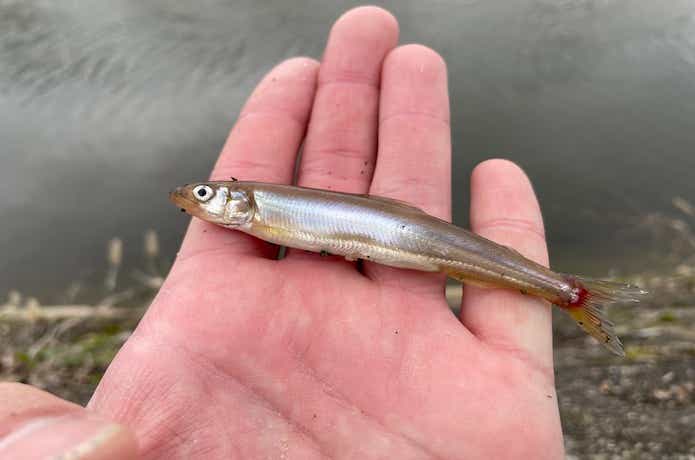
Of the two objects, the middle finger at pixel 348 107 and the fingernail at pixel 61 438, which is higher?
the middle finger at pixel 348 107

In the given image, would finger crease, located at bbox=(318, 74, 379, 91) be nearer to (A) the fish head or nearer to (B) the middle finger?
(B) the middle finger

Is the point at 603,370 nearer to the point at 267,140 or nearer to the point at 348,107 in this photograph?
the point at 348,107

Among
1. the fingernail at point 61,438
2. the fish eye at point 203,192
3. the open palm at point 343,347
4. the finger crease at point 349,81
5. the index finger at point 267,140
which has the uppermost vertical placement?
the finger crease at point 349,81

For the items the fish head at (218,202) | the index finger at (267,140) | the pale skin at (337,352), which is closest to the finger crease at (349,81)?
the index finger at (267,140)

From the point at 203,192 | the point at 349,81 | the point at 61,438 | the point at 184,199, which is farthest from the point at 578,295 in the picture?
the point at 61,438

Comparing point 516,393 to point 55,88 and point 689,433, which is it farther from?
point 55,88

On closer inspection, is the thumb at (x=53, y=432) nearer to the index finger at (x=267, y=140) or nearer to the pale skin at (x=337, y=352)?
the pale skin at (x=337, y=352)

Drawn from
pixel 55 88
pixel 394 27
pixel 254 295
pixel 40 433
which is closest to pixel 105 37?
pixel 55 88
